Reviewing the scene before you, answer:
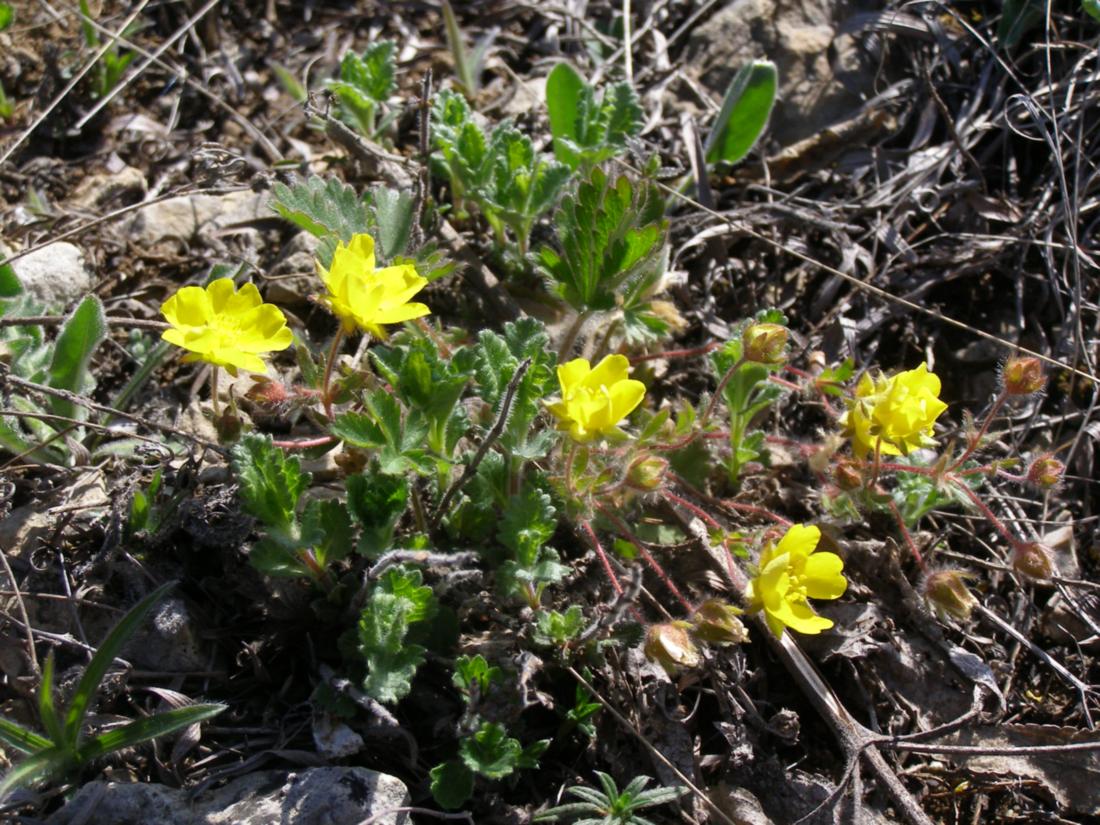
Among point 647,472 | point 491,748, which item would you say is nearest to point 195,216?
point 647,472

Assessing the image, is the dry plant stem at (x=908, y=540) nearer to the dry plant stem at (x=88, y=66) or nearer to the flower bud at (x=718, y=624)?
the flower bud at (x=718, y=624)

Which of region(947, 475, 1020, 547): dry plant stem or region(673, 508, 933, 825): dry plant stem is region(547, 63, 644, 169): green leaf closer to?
region(673, 508, 933, 825): dry plant stem

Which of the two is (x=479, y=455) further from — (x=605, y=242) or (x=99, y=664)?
(x=99, y=664)

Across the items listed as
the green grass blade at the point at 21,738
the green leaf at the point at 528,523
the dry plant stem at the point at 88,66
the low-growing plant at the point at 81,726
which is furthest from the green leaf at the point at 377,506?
the dry plant stem at the point at 88,66

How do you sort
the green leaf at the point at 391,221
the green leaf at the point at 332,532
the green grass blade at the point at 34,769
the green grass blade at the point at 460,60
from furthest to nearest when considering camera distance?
1. the green grass blade at the point at 460,60
2. the green leaf at the point at 391,221
3. the green leaf at the point at 332,532
4. the green grass blade at the point at 34,769

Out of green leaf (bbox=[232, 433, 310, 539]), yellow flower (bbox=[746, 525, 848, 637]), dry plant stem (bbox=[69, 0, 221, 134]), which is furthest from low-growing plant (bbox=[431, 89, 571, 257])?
yellow flower (bbox=[746, 525, 848, 637])

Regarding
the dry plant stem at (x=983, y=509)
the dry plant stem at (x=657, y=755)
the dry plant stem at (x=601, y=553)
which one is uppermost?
the dry plant stem at (x=601, y=553)

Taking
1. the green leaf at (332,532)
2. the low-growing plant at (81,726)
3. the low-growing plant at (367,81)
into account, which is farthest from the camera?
the low-growing plant at (367,81)
